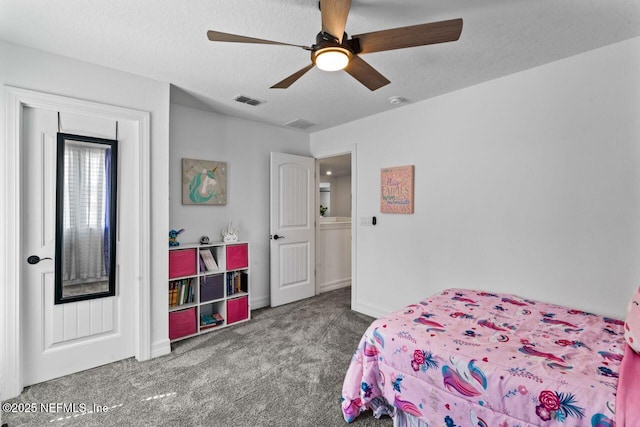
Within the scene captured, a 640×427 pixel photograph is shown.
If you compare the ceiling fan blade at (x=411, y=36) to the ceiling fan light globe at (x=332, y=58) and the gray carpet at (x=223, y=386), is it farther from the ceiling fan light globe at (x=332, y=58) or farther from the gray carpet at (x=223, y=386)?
the gray carpet at (x=223, y=386)

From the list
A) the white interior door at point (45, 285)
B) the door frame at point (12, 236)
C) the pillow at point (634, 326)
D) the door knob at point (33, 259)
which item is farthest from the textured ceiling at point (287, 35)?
the pillow at point (634, 326)

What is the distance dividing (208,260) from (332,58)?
250 centimetres

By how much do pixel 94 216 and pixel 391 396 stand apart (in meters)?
2.59

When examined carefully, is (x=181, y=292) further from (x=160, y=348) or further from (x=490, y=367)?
(x=490, y=367)

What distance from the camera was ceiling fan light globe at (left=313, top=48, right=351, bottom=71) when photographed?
1539 mm

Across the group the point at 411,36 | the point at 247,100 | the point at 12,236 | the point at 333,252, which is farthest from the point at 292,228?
the point at 411,36

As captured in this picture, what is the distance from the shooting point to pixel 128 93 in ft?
8.21

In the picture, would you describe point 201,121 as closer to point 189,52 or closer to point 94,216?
point 189,52

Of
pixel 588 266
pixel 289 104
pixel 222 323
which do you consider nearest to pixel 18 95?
pixel 289 104

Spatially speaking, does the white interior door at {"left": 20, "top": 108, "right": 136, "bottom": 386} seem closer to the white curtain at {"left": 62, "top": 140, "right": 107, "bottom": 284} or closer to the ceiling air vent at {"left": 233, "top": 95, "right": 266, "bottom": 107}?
the white curtain at {"left": 62, "top": 140, "right": 107, "bottom": 284}

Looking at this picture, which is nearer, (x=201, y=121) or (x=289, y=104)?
(x=289, y=104)

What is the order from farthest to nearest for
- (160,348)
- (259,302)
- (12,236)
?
(259,302) < (160,348) < (12,236)

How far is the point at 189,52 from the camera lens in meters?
2.15

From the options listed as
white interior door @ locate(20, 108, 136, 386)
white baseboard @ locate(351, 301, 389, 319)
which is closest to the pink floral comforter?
white baseboard @ locate(351, 301, 389, 319)
